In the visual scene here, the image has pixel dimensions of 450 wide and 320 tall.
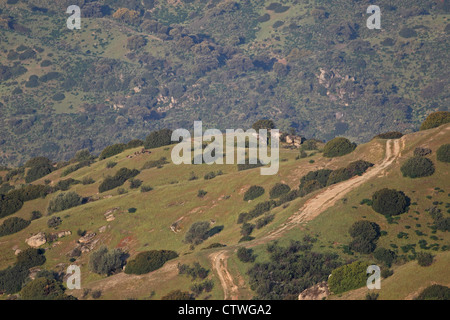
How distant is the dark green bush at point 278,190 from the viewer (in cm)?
9388

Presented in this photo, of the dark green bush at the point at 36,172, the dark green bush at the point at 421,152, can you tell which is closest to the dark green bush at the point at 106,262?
the dark green bush at the point at 421,152

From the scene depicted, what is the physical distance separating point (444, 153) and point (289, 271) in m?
34.4

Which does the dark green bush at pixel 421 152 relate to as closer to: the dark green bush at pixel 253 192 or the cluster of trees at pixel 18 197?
the dark green bush at pixel 253 192

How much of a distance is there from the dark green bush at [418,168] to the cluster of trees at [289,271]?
21.6 meters

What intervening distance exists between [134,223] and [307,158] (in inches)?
1369

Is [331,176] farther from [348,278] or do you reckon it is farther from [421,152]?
[348,278]

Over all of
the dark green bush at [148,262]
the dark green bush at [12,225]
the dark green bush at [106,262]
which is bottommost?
the dark green bush at [106,262]

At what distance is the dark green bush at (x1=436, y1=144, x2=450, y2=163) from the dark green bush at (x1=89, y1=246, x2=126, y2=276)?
157 feet

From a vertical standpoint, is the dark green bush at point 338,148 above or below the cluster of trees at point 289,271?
above

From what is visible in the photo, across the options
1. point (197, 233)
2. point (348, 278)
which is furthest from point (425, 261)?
point (197, 233)

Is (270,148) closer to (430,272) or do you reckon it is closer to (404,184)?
(404,184)

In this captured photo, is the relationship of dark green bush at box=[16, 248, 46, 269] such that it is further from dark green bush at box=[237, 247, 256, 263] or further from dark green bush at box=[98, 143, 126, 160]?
dark green bush at box=[98, 143, 126, 160]

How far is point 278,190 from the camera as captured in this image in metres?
94.4
